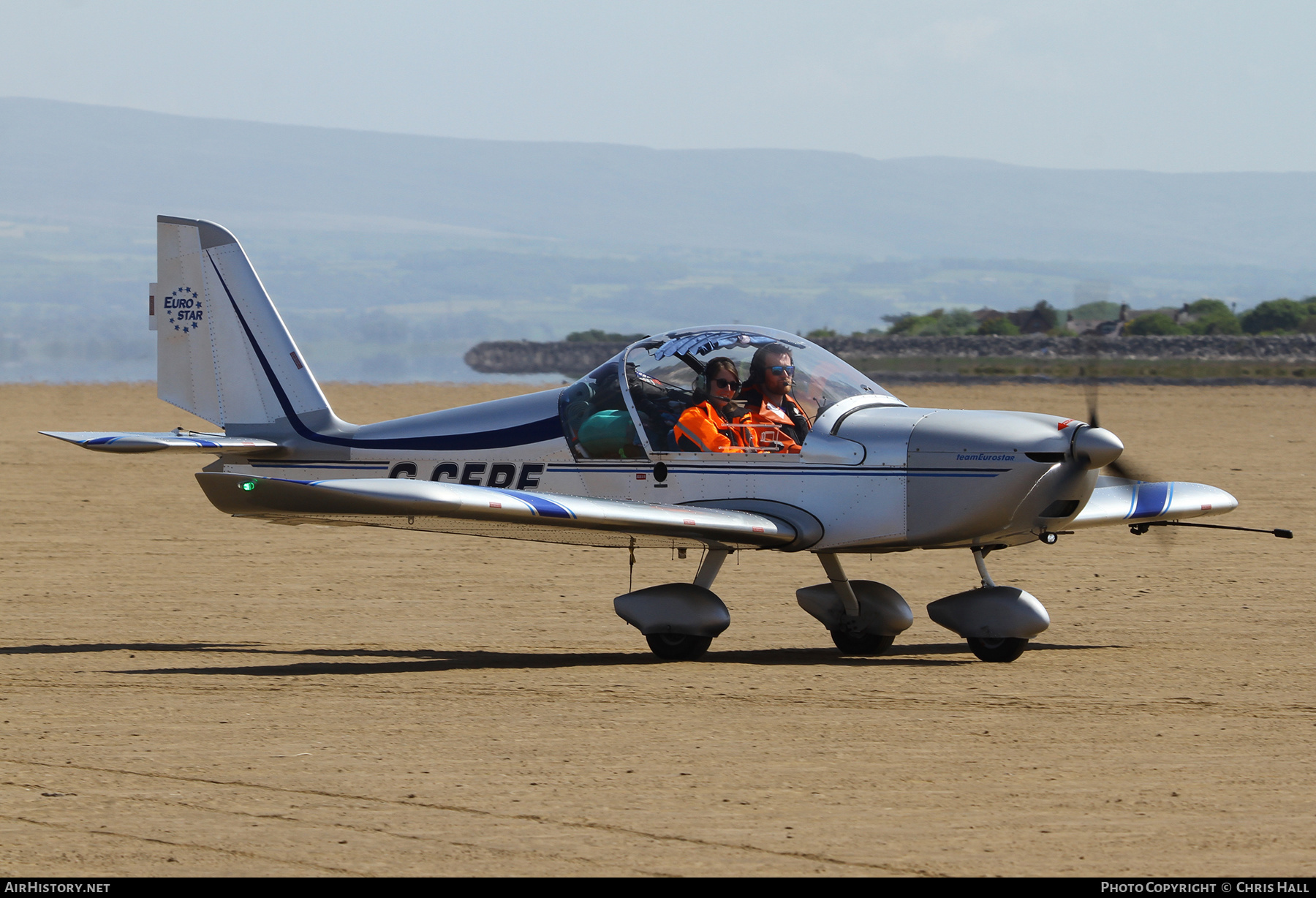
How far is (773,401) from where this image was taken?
36.9ft

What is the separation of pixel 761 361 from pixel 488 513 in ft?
7.53

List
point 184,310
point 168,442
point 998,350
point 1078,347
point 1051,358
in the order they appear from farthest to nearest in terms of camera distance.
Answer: point 998,350, point 1078,347, point 1051,358, point 184,310, point 168,442

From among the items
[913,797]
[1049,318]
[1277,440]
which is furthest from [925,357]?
[913,797]

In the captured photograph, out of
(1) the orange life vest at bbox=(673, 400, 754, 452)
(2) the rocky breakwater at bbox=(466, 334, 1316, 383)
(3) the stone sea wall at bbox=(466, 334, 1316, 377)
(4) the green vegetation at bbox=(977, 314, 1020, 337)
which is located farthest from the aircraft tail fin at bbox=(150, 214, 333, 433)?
(4) the green vegetation at bbox=(977, 314, 1020, 337)

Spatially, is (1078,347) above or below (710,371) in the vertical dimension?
below

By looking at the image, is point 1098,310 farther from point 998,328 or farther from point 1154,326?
point 1154,326

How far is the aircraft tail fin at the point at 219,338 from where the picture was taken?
518 inches

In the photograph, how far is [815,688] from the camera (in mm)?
9875

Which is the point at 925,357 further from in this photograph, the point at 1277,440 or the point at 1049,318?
the point at 1049,318

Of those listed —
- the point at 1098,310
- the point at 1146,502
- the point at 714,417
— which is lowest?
the point at 1146,502

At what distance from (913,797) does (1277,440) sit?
28251mm

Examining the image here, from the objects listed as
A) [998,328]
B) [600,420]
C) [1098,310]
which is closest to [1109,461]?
[1098,310]

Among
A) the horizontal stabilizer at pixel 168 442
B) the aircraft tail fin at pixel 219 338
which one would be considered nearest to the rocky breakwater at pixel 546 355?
the aircraft tail fin at pixel 219 338

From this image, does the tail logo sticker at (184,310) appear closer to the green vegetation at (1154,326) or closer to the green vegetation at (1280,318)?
the green vegetation at (1154,326)
